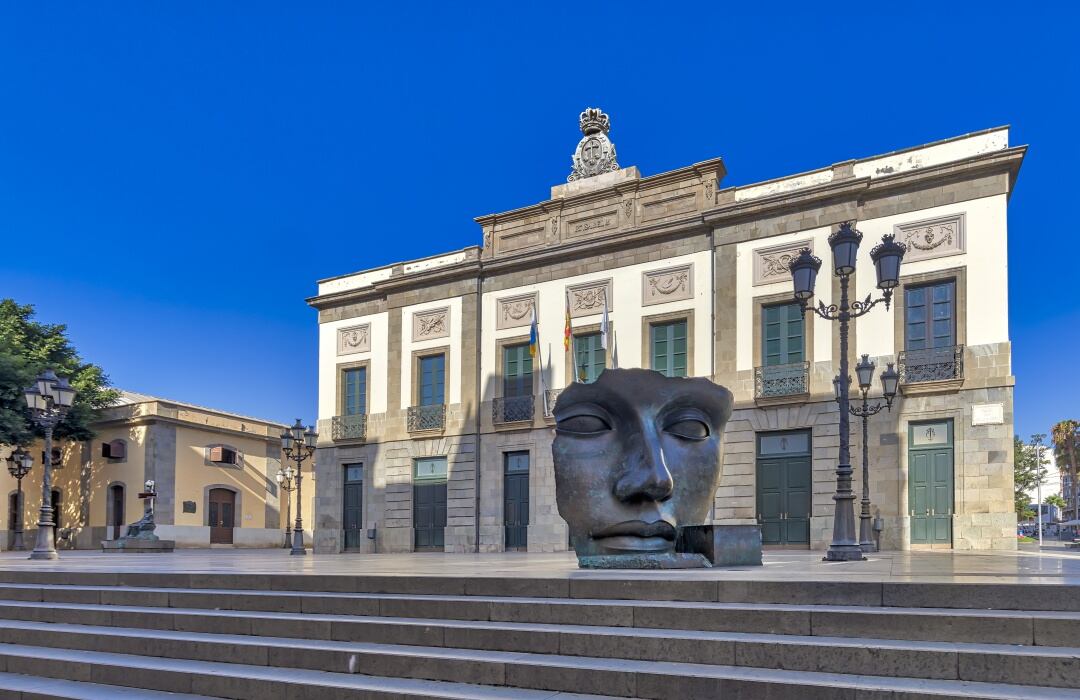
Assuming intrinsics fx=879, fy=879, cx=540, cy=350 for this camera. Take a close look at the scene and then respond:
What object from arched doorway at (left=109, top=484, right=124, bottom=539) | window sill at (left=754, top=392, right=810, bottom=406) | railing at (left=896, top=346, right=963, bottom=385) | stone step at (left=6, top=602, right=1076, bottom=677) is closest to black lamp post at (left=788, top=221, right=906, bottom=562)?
stone step at (left=6, top=602, right=1076, bottom=677)

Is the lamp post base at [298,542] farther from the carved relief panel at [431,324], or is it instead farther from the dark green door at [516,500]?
the carved relief panel at [431,324]

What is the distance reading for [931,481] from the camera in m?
19.1

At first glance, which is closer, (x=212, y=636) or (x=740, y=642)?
(x=740, y=642)

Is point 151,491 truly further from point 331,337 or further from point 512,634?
point 512,634

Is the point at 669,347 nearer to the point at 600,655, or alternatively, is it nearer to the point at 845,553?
the point at 845,553

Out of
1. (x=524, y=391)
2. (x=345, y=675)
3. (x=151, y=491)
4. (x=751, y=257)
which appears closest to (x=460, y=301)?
(x=524, y=391)

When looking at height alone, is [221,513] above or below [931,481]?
below

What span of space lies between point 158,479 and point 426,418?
14035mm

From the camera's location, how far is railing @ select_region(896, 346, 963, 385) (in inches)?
750

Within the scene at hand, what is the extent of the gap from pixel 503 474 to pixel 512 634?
781 inches

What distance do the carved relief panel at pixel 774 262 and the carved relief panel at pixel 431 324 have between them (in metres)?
9.77

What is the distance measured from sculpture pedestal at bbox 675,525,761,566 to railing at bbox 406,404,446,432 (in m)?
18.3

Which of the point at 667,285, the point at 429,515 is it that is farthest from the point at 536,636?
the point at 429,515

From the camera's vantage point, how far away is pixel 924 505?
62.5ft
